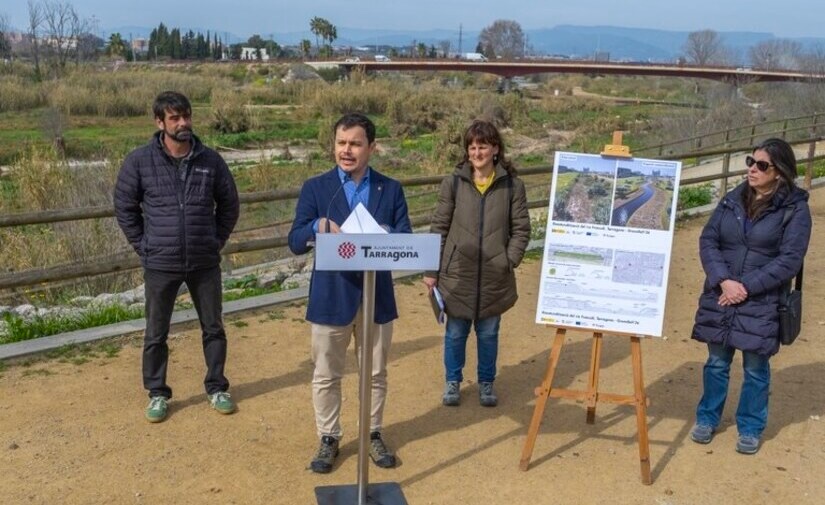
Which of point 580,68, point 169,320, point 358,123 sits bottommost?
point 169,320

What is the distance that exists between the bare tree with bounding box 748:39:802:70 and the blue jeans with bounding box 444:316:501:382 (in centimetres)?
6273

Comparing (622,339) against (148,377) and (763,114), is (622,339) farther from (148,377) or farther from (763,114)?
(763,114)

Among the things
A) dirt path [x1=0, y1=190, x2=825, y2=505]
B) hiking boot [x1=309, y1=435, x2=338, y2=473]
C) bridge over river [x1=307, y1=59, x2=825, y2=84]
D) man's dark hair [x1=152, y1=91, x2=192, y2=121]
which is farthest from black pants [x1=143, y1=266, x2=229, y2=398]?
bridge over river [x1=307, y1=59, x2=825, y2=84]

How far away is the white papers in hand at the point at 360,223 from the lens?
3.56 meters

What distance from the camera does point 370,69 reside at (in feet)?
232

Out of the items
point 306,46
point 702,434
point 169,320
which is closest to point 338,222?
→ point 169,320

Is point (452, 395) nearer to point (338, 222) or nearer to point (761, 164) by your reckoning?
point (338, 222)

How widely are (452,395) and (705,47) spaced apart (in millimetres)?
104259

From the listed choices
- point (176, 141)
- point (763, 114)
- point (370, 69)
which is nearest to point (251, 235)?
point (176, 141)

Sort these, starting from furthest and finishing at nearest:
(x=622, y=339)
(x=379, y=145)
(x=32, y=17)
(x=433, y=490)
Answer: (x=32, y=17) → (x=379, y=145) → (x=622, y=339) → (x=433, y=490)

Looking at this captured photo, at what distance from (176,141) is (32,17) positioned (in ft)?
199

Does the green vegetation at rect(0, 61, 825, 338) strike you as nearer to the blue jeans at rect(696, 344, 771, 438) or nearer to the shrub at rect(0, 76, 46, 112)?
the shrub at rect(0, 76, 46, 112)

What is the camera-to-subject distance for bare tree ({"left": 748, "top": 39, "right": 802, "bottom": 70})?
64694 millimetres

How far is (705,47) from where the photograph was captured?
3939 inches
